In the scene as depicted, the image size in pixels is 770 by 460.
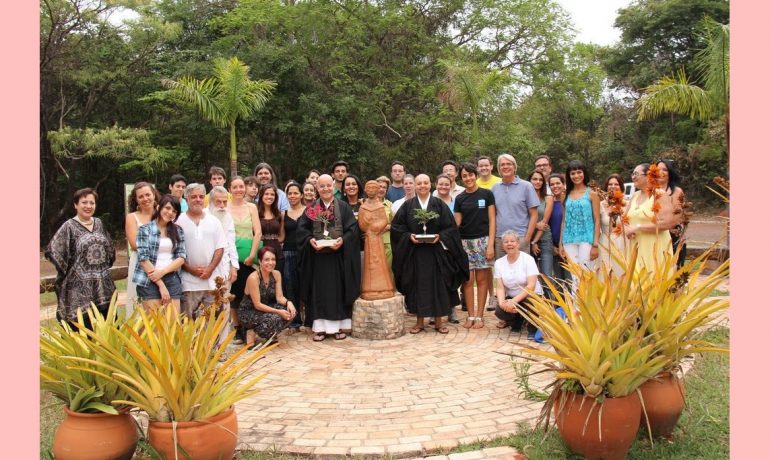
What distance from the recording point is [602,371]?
10.5 ft

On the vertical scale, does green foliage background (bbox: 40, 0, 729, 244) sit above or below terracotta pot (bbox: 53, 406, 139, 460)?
above

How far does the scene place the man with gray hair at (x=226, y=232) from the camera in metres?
5.86

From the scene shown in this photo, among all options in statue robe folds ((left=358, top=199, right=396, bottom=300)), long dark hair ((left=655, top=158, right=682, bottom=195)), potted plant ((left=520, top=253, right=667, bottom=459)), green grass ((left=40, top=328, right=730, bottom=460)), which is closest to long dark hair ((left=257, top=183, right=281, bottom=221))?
statue robe folds ((left=358, top=199, right=396, bottom=300))

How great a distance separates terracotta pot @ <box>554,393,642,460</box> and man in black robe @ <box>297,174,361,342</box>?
3.69m

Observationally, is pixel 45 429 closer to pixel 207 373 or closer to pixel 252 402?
pixel 252 402

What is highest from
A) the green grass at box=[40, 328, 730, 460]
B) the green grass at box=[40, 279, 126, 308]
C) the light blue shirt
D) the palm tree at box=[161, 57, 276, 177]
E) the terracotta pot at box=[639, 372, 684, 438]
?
the palm tree at box=[161, 57, 276, 177]

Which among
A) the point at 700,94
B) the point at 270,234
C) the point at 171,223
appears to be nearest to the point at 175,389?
the point at 171,223

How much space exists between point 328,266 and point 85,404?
3.49 m

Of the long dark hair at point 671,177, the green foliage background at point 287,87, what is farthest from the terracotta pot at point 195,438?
the green foliage background at point 287,87

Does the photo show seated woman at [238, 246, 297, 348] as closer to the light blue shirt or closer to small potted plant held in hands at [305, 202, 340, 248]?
small potted plant held in hands at [305, 202, 340, 248]

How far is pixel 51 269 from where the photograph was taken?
13953 millimetres

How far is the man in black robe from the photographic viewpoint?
260 inches

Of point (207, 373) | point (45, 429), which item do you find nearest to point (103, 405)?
point (207, 373)

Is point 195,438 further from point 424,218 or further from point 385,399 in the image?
point 424,218
